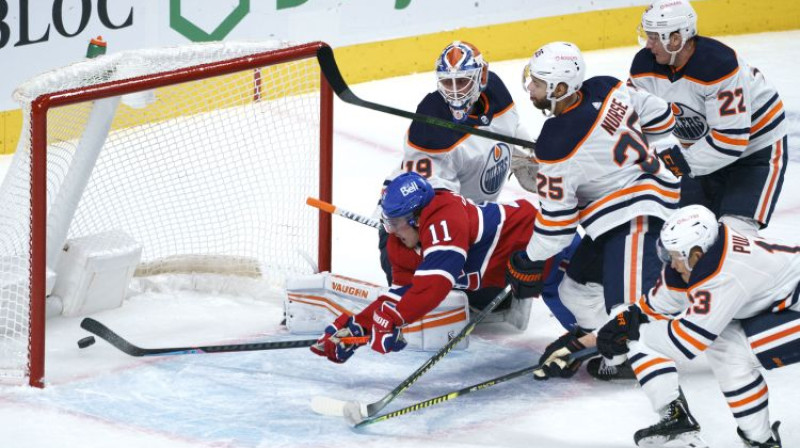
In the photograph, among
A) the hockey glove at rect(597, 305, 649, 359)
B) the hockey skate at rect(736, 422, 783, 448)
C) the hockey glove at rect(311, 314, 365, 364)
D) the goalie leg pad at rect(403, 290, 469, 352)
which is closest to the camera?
the hockey skate at rect(736, 422, 783, 448)

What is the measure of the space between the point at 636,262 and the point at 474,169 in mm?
841

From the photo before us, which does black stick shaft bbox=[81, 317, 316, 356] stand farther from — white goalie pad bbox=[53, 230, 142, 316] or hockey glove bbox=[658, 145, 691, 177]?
hockey glove bbox=[658, 145, 691, 177]

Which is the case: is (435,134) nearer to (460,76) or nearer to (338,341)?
(460,76)

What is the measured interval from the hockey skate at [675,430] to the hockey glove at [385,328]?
0.81 meters

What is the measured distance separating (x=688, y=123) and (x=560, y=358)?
40.6 inches

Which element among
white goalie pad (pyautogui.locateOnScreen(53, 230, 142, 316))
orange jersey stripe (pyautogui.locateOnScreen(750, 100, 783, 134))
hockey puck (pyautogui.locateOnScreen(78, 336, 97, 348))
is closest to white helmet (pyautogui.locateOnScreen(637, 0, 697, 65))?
orange jersey stripe (pyautogui.locateOnScreen(750, 100, 783, 134))

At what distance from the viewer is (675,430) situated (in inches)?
135

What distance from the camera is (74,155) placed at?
174 inches

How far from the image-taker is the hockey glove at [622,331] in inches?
136

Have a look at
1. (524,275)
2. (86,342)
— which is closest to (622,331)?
(524,275)

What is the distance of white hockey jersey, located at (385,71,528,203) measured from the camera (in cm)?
441

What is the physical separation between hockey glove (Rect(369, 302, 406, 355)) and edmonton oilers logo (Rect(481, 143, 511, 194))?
84 cm

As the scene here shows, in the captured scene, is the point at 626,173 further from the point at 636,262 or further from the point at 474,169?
the point at 474,169

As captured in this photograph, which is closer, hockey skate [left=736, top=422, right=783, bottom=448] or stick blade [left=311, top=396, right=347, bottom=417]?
hockey skate [left=736, top=422, right=783, bottom=448]
